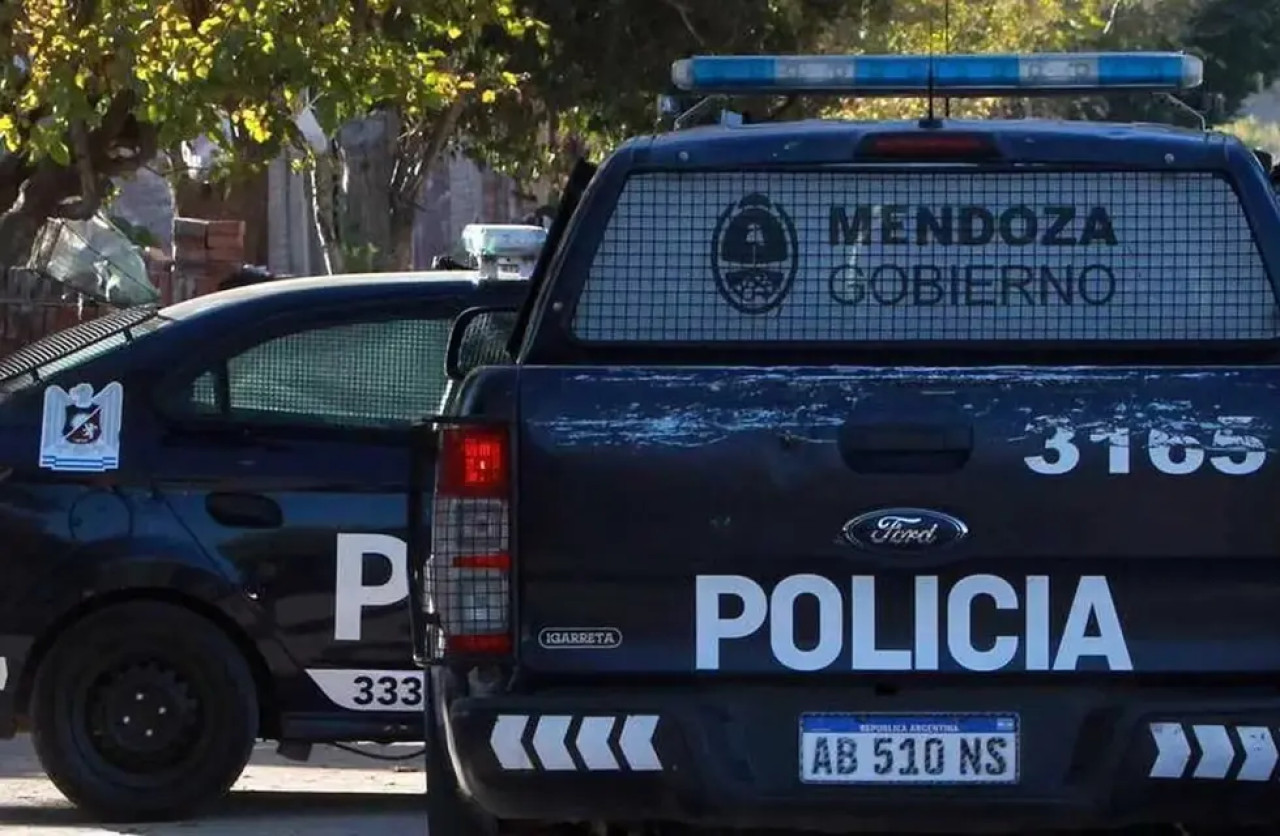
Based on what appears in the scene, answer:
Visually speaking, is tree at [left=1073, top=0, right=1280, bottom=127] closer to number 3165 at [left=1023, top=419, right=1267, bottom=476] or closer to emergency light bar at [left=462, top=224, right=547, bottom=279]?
emergency light bar at [left=462, top=224, right=547, bottom=279]

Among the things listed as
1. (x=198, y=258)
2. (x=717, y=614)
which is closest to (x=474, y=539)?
(x=717, y=614)

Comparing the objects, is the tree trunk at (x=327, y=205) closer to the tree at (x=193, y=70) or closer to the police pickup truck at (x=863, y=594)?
the tree at (x=193, y=70)

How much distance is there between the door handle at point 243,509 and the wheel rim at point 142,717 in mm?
452

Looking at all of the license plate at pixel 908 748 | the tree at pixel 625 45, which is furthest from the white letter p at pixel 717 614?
the tree at pixel 625 45

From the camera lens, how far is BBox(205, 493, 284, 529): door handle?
773cm

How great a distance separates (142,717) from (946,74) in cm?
317

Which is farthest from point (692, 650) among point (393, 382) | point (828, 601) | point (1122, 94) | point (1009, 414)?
point (393, 382)

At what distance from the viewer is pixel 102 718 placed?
7.73 metres

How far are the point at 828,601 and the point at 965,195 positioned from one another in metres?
1.03

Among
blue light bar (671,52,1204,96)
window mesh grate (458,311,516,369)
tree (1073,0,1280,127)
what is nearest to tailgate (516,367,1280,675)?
blue light bar (671,52,1204,96)

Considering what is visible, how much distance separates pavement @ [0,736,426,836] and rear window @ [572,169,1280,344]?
274cm

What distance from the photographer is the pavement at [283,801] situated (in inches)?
306

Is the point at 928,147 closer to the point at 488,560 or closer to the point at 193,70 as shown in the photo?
the point at 488,560

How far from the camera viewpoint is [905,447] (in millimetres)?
5062
